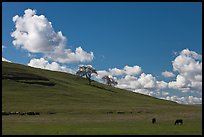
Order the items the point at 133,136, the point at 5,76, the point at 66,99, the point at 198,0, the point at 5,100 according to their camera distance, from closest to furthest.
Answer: the point at 198,0, the point at 133,136, the point at 5,100, the point at 66,99, the point at 5,76

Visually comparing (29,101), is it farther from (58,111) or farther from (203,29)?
(203,29)

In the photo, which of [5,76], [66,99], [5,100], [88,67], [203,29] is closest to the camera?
[203,29]

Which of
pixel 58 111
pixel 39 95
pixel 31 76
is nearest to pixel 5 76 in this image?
pixel 31 76

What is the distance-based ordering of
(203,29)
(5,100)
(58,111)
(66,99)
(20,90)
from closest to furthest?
(203,29), (58,111), (5,100), (66,99), (20,90)

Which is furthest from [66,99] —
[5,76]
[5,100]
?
[5,76]

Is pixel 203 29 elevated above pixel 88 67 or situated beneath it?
situated beneath

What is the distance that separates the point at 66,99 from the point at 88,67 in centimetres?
6799

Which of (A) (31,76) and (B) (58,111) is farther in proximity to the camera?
(A) (31,76)

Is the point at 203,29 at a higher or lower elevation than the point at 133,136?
higher

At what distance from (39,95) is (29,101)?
14.9 meters

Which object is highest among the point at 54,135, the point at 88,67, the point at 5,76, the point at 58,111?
the point at 88,67

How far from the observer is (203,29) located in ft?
65.7

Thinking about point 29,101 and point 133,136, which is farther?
point 29,101

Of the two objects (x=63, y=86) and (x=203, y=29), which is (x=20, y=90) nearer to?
(x=63, y=86)
